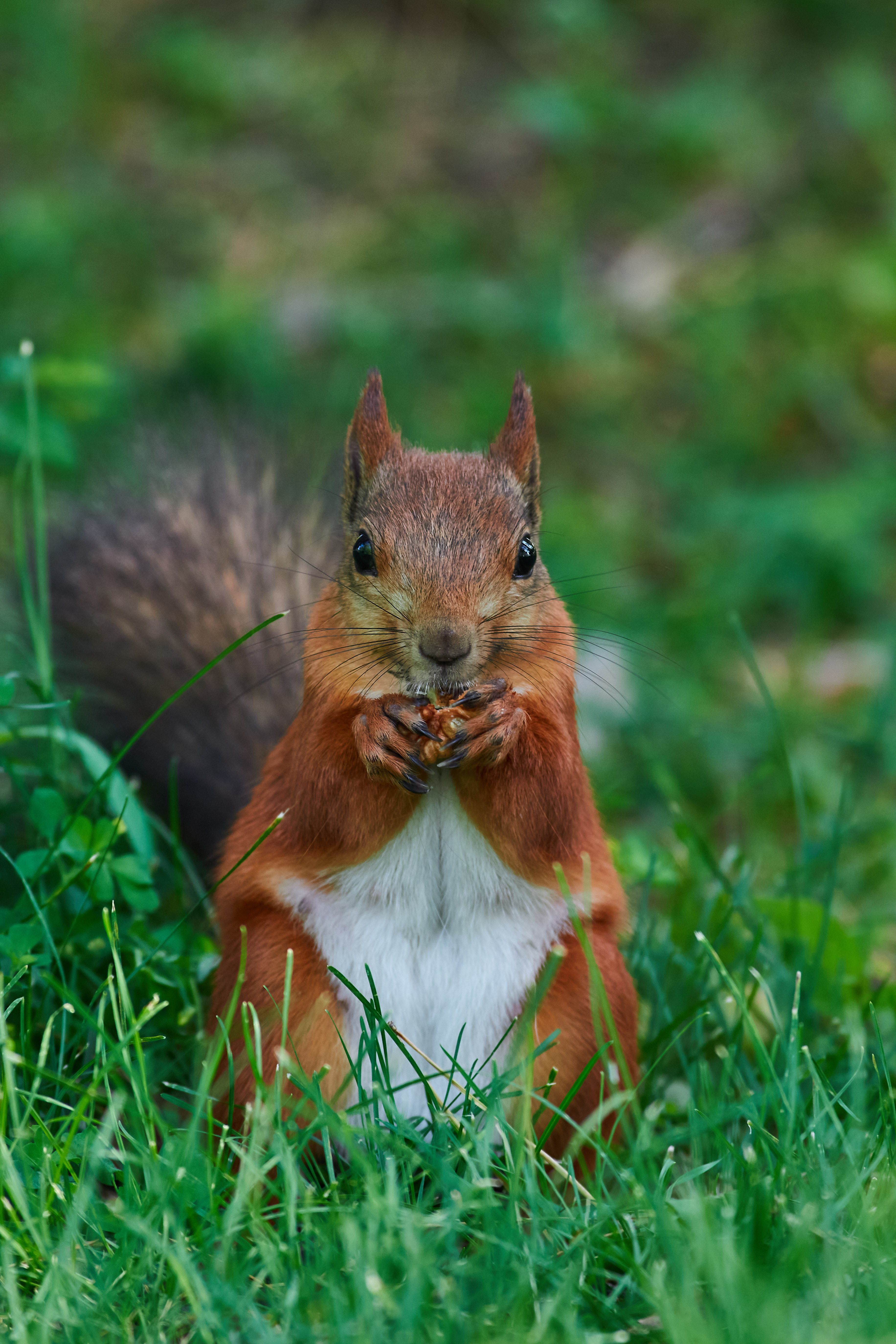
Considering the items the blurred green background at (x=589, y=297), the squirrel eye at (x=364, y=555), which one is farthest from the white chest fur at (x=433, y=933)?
the blurred green background at (x=589, y=297)

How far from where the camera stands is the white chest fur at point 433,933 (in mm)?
1751

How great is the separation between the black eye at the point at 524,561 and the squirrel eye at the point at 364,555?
179mm

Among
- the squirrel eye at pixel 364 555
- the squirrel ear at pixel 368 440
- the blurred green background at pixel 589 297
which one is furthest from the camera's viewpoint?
the blurred green background at pixel 589 297

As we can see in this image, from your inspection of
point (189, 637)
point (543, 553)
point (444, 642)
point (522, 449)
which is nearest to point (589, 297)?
point (543, 553)

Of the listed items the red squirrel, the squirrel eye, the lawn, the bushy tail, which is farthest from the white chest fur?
the bushy tail

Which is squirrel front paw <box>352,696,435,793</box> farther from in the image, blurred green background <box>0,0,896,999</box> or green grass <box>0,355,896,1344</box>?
blurred green background <box>0,0,896,999</box>

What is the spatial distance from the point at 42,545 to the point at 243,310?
241cm

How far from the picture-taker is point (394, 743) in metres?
1.67

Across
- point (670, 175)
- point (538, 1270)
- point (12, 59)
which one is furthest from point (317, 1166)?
point (12, 59)

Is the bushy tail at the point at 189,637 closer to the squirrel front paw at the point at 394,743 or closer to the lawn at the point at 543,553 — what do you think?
the lawn at the point at 543,553

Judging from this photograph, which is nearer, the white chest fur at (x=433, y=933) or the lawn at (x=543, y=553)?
the lawn at (x=543, y=553)

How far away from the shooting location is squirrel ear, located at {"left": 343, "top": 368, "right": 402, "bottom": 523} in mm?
1952

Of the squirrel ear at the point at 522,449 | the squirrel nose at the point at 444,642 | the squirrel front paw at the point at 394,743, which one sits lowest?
the squirrel front paw at the point at 394,743

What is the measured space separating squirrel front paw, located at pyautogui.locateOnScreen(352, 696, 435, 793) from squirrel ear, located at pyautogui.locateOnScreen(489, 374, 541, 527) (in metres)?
0.41
